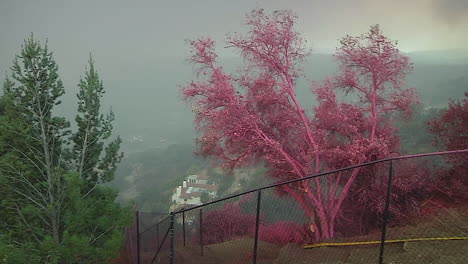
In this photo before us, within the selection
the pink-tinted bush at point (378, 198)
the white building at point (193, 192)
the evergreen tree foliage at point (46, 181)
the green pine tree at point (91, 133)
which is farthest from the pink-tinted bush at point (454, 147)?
the white building at point (193, 192)

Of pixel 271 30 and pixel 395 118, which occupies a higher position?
pixel 271 30

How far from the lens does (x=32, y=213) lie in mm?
10812

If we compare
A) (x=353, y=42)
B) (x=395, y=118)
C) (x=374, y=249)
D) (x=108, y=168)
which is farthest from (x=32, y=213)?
(x=395, y=118)

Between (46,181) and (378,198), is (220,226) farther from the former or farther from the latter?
(46,181)

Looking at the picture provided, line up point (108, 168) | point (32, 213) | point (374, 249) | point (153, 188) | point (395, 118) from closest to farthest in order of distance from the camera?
point (374, 249) → point (32, 213) → point (108, 168) → point (395, 118) → point (153, 188)

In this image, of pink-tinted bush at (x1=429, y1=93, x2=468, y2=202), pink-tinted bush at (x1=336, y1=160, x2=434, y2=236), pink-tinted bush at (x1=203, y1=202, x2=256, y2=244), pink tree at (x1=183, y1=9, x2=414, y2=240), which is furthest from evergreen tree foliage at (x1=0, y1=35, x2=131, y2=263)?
pink-tinted bush at (x1=429, y1=93, x2=468, y2=202)

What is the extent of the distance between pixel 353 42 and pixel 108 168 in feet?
34.7

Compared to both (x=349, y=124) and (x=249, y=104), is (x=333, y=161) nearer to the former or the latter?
(x=349, y=124)

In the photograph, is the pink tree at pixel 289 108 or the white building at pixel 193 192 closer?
the pink tree at pixel 289 108

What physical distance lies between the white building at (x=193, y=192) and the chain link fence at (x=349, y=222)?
4539cm

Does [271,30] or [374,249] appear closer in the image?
[374,249]

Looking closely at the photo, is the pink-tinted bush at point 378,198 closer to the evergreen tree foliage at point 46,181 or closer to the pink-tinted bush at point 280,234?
the pink-tinted bush at point 280,234

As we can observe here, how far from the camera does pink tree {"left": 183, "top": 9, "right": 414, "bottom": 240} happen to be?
12.4 m

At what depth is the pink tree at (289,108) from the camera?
12398mm
